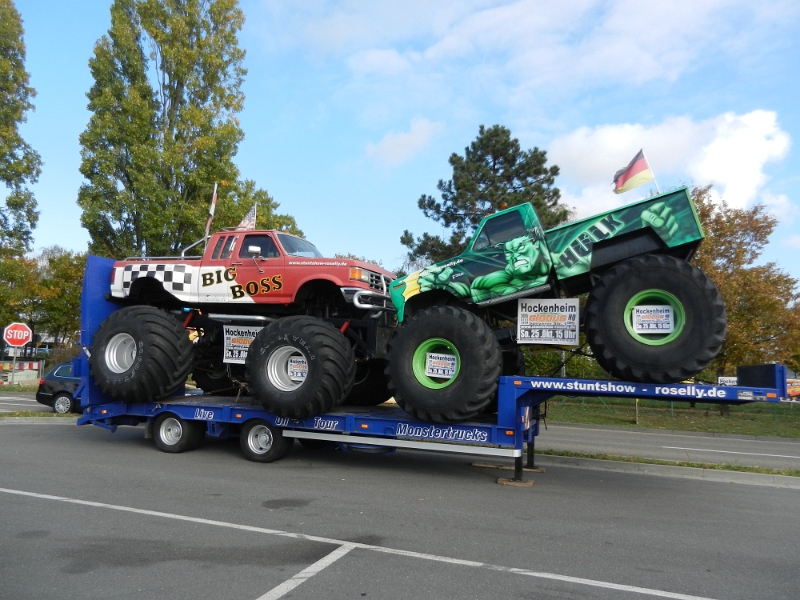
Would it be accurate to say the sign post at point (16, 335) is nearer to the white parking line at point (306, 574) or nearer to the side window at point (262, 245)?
the side window at point (262, 245)

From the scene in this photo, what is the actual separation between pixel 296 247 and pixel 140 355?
310 centimetres

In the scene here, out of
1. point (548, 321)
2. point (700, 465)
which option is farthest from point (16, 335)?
point (700, 465)

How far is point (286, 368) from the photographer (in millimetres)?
9914

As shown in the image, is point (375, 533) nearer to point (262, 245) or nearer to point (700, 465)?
point (262, 245)

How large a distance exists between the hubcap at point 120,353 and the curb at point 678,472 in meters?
7.12

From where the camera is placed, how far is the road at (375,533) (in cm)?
484


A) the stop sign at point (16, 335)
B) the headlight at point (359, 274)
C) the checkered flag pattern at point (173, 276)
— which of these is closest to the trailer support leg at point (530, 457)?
the headlight at point (359, 274)

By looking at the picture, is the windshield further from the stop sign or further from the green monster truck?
the stop sign

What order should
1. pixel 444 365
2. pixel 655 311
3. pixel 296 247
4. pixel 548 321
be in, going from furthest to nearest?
pixel 296 247
pixel 444 365
pixel 548 321
pixel 655 311

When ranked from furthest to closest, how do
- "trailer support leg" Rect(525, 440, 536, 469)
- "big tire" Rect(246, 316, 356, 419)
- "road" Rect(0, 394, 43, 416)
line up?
"road" Rect(0, 394, 43, 416), "trailer support leg" Rect(525, 440, 536, 469), "big tire" Rect(246, 316, 356, 419)

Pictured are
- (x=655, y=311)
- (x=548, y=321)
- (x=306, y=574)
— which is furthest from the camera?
(x=548, y=321)

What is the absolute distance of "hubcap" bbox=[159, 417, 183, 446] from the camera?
1099cm

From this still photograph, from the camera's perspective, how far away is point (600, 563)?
542cm

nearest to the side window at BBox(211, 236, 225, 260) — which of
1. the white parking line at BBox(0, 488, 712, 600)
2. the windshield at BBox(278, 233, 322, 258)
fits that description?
the windshield at BBox(278, 233, 322, 258)
